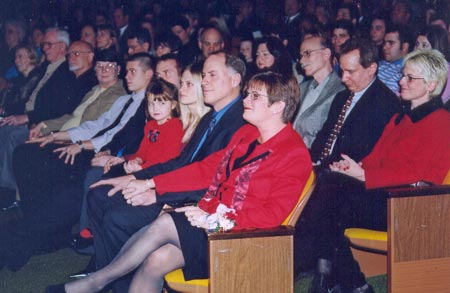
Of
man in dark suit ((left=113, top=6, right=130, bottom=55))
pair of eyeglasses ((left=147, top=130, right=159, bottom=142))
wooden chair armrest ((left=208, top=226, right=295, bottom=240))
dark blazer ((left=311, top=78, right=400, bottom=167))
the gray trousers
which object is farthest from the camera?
man in dark suit ((left=113, top=6, right=130, bottom=55))

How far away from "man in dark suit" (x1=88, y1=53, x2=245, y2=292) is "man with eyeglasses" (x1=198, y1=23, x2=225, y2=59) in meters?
2.14

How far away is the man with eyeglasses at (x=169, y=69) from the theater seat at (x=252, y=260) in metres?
Answer: 2.20

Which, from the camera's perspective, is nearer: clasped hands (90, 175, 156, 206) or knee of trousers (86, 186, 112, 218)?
clasped hands (90, 175, 156, 206)

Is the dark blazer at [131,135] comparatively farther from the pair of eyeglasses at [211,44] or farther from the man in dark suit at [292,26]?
the man in dark suit at [292,26]

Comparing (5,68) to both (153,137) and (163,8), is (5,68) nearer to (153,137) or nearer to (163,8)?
(163,8)

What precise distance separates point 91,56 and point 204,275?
3.46 metres

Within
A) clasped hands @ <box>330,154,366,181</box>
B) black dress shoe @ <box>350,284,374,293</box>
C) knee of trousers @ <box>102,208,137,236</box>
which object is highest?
clasped hands @ <box>330,154,366,181</box>

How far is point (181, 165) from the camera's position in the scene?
3.94 meters

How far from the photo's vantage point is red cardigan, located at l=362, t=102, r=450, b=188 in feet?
11.1

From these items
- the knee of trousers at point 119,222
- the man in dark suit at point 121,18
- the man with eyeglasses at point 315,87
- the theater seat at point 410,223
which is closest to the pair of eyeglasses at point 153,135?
the knee of trousers at point 119,222

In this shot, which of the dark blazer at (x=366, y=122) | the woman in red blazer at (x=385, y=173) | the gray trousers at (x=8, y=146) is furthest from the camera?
the gray trousers at (x=8, y=146)

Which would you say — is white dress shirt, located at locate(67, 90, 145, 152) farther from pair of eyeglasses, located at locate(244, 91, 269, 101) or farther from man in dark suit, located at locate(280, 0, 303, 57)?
pair of eyeglasses, located at locate(244, 91, 269, 101)

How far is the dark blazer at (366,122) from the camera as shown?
3.98m

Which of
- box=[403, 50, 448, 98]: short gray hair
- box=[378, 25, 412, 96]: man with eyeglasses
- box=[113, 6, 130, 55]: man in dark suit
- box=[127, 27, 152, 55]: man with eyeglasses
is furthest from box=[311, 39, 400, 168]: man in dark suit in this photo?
box=[113, 6, 130, 55]: man in dark suit
